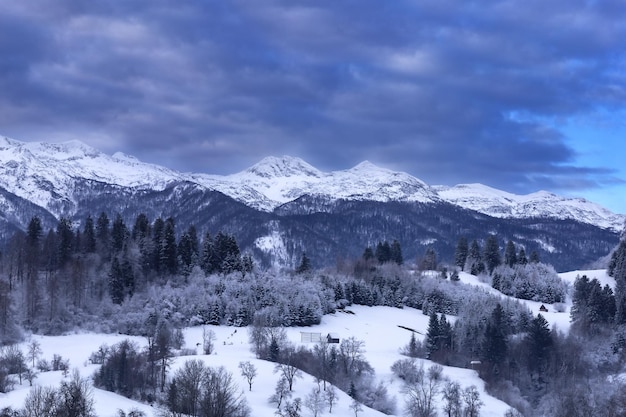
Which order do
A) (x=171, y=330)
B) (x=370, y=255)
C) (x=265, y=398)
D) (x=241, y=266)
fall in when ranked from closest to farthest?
(x=265, y=398)
(x=171, y=330)
(x=241, y=266)
(x=370, y=255)

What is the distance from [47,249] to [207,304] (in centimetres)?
3180

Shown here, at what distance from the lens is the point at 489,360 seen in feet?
410

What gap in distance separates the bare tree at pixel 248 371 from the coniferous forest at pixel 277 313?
A: 1.57ft

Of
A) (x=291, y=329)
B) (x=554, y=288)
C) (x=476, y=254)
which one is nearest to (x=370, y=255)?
(x=476, y=254)

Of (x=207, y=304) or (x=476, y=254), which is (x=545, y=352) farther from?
(x=476, y=254)

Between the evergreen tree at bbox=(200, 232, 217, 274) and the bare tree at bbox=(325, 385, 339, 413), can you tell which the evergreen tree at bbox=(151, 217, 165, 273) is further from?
the bare tree at bbox=(325, 385, 339, 413)

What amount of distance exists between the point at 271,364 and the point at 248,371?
8.64 meters

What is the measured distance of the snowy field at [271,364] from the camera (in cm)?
8744

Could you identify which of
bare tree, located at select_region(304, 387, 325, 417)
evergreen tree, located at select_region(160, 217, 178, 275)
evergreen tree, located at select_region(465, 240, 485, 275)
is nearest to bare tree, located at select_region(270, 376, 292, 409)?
bare tree, located at select_region(304, 387, 325, 417)

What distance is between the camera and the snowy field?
3442 inches

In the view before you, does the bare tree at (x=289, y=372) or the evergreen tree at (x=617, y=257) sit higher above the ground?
the evergreen tree at (x=617, y=257)

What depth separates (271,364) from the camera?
10481 centimetres

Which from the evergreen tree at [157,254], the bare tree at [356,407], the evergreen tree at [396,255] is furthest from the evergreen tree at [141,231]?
the evergreen tree at [396,255]

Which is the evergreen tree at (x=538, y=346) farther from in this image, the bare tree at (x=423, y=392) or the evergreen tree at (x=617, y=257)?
the evergreen tree at (x=617, y=257)
